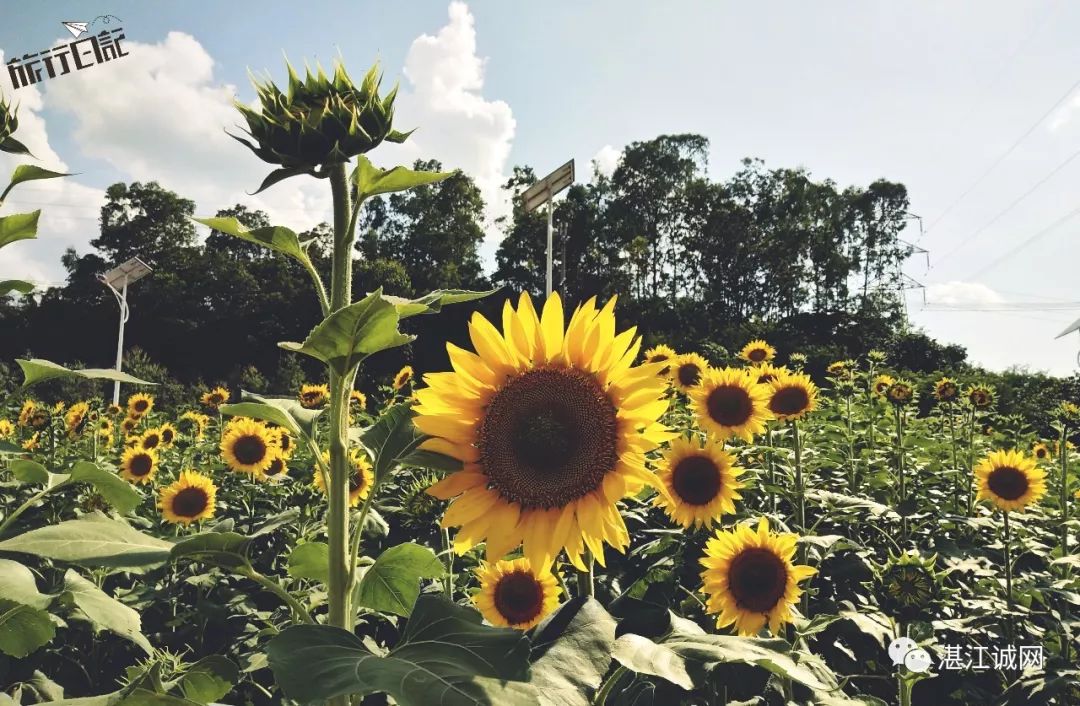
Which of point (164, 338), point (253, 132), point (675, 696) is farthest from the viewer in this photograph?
point (164, 338)

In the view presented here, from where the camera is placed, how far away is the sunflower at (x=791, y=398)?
2932mm

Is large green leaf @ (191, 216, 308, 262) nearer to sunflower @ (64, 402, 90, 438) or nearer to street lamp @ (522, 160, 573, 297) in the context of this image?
sunflower @ (64, 402, 90, 438)

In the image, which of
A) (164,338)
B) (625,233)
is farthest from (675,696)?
(625,233)

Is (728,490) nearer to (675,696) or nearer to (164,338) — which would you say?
(675,696)

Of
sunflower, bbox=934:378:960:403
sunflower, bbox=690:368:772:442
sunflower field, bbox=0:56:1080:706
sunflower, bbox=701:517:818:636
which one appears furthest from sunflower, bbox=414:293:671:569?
sunflower, bbox=934:378:960:403

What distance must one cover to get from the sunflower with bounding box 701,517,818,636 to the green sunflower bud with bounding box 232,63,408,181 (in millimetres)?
1514

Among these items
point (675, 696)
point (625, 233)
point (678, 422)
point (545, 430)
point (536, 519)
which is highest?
point (625, 233)

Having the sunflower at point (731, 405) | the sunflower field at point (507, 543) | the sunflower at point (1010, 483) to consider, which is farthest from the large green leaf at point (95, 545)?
the sunflower at point (1010, 483)

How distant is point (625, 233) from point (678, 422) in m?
32.3

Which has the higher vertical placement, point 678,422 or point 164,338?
point 164,338

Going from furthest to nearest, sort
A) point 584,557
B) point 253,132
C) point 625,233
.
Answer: point 625,233 < point 584,557 < point 253,132

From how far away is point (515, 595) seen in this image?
185 centimetres

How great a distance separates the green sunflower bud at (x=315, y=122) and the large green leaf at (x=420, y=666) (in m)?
0.57

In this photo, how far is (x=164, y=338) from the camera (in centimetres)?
2730
